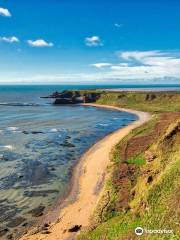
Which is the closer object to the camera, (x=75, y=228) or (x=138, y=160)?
(x=75, y=228)

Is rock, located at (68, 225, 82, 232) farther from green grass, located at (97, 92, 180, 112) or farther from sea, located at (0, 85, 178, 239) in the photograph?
green grass, located at (97, 92, 180, 112)

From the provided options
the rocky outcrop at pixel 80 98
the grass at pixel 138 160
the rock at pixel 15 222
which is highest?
the rocky outcrop at pixel 80 98

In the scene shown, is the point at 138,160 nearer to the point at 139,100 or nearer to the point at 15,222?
the point at 15,222

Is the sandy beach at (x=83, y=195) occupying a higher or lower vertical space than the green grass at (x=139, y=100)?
lower

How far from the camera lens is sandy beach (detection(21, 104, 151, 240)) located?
1126 inches

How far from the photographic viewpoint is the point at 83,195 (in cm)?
3694

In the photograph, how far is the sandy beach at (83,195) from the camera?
28.6 meters

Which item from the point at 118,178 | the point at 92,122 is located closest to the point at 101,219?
the point at 118,178

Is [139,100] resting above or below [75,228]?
above

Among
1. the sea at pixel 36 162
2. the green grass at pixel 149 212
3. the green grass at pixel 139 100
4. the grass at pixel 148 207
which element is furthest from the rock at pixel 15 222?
the green grass at pixel 139 100

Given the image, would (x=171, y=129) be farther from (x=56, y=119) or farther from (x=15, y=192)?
(x=56, y=119)

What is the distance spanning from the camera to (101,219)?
29.5 metres

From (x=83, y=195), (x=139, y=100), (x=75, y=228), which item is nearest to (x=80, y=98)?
(x=139, y=100)

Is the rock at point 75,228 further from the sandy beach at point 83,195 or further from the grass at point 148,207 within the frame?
the grass at point 148,207
